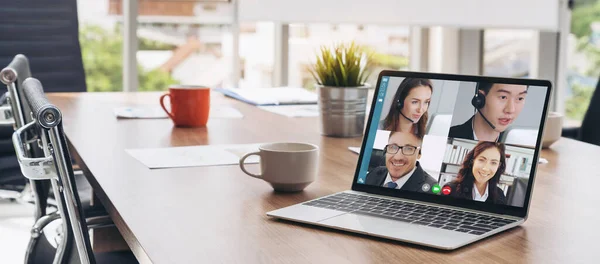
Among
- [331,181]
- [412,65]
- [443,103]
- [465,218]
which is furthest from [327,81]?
[412,65]

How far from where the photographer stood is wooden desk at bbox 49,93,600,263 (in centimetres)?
85

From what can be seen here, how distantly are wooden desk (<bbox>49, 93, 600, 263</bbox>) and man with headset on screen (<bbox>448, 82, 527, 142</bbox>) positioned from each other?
0.42 feet

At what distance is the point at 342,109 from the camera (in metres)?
1.68

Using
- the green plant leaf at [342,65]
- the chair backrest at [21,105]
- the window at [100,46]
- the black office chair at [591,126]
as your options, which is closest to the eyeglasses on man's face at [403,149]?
the green plant leaf at [342,65]

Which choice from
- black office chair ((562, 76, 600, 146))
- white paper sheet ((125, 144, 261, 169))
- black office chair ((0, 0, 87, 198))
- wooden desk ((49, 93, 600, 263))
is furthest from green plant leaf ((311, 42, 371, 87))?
black office chair ((0, 0, 87, 198))

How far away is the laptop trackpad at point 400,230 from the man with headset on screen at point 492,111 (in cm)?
17

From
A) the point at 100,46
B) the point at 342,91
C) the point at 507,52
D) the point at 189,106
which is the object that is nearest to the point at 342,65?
the point at 342,91

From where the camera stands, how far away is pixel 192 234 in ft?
3.01

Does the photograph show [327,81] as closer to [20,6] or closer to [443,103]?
[443,103]

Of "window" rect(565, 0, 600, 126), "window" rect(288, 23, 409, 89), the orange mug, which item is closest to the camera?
the orange mug

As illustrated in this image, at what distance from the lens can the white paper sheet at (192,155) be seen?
135cm

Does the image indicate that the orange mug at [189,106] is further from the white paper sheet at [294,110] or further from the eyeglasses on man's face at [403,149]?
the eyeglasses on man's face at [403,149]

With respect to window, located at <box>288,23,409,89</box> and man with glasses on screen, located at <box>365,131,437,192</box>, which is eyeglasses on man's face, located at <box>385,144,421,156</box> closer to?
man with glasses on screen, located at <box>365,131,437,192</box>

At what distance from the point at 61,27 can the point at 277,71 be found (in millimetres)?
1478
